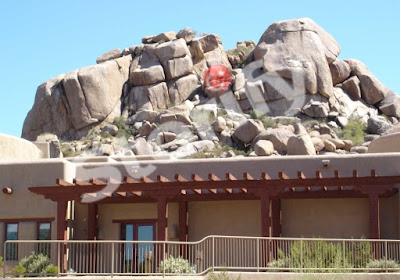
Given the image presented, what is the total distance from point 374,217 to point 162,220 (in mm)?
6314

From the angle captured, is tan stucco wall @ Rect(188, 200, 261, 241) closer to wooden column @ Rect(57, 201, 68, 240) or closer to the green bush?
wooden column @ Rect(57, 201, 68, 240)

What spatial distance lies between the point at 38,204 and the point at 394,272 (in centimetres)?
1157

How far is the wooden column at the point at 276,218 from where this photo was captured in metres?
26.1

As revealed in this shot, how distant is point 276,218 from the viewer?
26266mm

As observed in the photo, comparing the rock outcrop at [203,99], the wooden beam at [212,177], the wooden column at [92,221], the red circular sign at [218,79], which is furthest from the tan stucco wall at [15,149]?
the red circular sign at [218,79]

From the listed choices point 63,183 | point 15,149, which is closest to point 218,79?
point 15,149

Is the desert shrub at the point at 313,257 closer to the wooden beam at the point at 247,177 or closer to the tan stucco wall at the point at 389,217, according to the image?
the wooden beam at the point at 247,177

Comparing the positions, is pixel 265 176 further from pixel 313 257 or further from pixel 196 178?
pixel 313 257

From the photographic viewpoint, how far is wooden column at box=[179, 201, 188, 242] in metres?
26.8

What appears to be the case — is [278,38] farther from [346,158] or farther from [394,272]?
[394,272]

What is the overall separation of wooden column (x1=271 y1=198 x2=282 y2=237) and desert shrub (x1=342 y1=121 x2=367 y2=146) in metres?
32.6

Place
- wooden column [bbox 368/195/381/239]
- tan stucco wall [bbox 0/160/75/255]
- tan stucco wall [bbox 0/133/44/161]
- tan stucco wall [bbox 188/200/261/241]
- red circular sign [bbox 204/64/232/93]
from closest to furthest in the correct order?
wooden column [bbox 368/195/381/239]
tan stucco wall [bbox 0/160/75/255]
tan stucco wall [bbox 188/200/261/241]
tan stucco wall [bbox 0/133/44/161]
red circular sign [bbox 204/64/232/93]

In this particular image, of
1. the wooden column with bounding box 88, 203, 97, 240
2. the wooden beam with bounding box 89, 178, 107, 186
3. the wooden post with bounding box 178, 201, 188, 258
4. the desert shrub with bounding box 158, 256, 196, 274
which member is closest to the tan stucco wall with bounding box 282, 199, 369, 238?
the wooden post with bounding box 178, 201, 188, 258

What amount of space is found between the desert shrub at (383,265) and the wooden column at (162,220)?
600 cm
